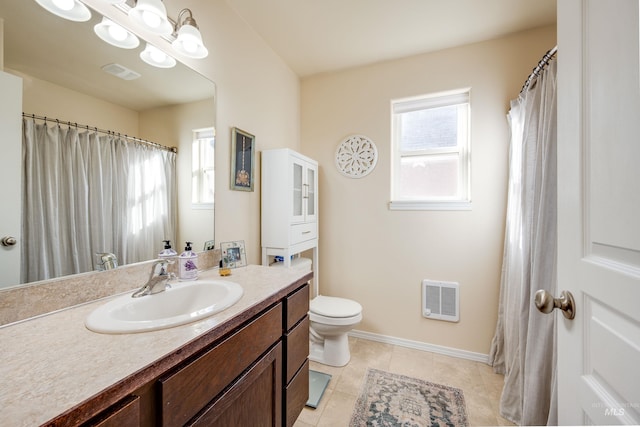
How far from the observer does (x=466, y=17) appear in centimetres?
173

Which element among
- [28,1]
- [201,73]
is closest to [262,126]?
[201,73]

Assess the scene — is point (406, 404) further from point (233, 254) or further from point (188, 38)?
point (188, 38)

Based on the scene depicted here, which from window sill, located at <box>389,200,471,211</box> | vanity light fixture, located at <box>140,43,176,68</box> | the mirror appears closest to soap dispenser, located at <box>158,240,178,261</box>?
the mirror

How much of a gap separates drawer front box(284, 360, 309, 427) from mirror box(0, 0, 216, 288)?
860mm

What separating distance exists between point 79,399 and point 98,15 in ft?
4.26

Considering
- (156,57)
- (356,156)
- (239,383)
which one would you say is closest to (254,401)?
(239,383)

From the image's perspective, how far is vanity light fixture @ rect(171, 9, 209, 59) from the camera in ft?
3.89

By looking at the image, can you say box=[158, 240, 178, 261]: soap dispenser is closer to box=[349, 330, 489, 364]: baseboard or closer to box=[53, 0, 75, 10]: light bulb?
box=[53, 0, 75, 10]: light bulb

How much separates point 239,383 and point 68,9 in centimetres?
145

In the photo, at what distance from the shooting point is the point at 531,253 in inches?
53.1

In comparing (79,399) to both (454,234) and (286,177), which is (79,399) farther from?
(454,234)

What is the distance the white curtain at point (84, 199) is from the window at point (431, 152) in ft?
5.85

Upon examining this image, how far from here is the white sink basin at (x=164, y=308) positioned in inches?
28.0


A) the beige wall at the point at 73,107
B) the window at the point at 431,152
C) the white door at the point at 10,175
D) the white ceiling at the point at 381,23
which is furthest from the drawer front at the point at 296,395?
the white ceiling at the point at 381,23
